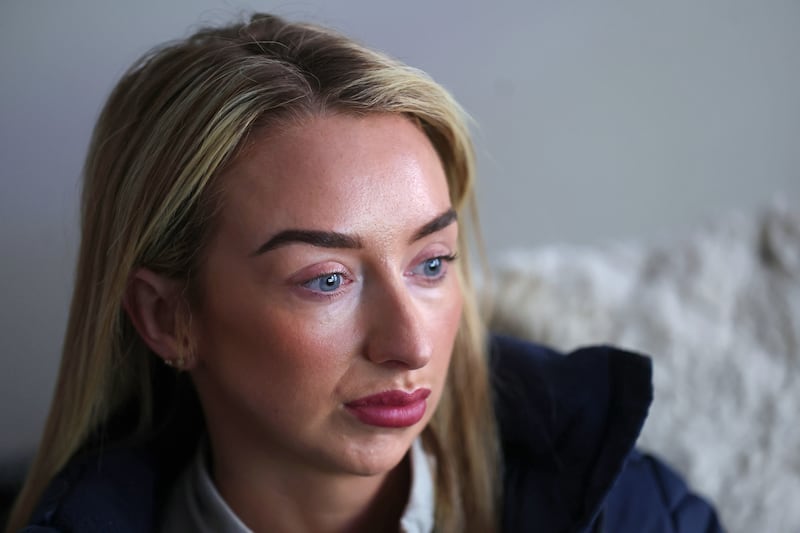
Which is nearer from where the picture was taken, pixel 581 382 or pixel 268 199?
pixel 268 199

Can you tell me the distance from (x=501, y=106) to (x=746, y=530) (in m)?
0.80

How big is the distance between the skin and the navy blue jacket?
0.79 ft

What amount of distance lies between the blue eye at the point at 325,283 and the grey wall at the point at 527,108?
442 mm

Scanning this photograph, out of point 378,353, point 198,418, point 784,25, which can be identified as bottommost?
point 198,418

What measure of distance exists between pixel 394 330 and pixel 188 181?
0.92ft

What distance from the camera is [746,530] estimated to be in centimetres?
121

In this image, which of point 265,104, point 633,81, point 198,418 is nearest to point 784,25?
point 633,81

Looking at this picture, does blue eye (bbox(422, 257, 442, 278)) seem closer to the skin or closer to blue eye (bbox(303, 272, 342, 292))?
the skin

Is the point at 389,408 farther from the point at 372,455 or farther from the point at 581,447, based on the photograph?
the point at 581,447

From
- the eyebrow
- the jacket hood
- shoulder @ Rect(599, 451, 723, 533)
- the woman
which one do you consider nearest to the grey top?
the woman

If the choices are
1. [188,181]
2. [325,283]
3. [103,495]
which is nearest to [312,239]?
[325,283]

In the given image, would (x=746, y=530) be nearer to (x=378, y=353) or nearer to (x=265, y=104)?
(x=378, y=353)

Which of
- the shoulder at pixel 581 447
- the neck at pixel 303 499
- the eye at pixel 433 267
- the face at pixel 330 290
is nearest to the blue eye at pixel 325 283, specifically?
the face at pixel 330 290

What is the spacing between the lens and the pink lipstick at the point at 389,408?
986mm
